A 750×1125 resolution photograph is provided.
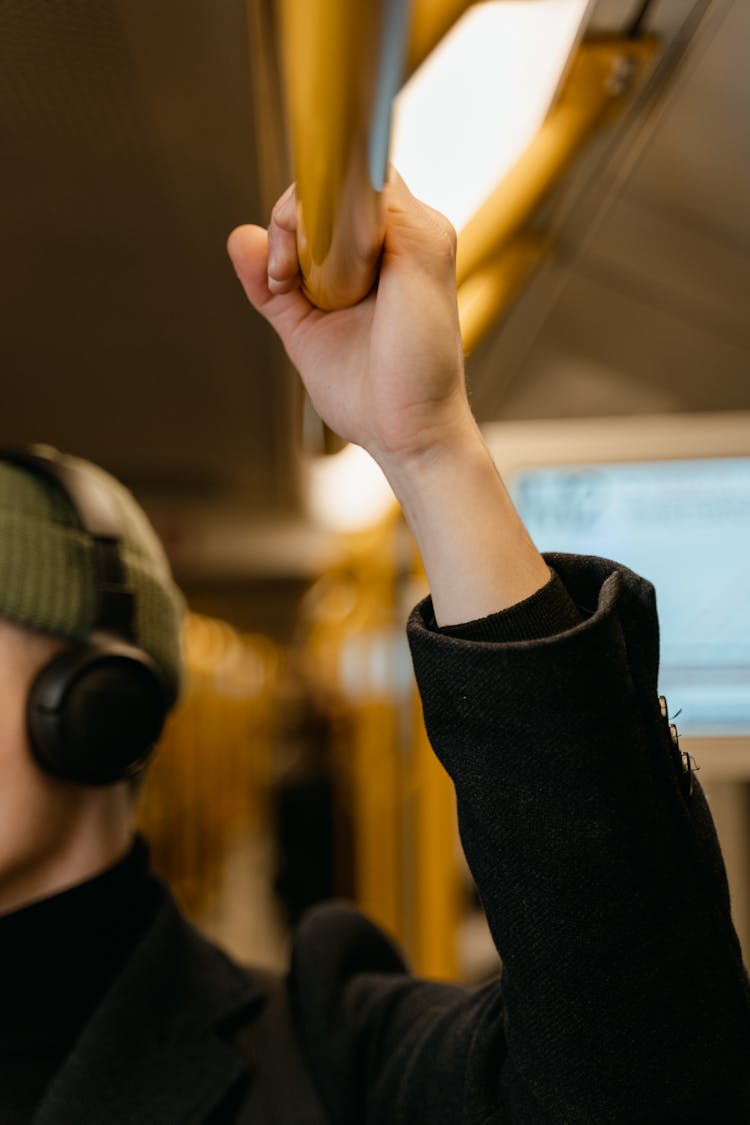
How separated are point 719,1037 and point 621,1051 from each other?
74mm

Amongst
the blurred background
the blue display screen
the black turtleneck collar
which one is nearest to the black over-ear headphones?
the black turtleneck collar

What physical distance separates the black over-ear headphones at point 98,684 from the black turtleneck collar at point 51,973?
6.4 inches

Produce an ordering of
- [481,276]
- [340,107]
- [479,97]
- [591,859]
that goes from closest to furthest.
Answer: [340,107]
[591,859]
[479,97]
[481,276]

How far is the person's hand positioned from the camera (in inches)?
30.5

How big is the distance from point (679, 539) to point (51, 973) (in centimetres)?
112

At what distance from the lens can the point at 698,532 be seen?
1.75 meters

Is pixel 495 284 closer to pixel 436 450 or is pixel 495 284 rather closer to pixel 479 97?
pixel 479 97

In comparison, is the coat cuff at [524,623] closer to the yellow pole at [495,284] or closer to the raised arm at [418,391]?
the raised arm at [418,391]

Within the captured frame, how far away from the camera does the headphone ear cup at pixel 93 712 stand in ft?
4.02

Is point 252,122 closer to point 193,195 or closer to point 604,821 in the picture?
point 193,195

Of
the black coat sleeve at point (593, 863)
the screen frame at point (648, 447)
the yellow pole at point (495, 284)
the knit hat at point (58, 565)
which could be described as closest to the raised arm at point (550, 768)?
the black coat sleeve at point (593, 863)

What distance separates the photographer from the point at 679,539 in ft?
5.79

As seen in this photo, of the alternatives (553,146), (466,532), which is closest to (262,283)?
(466,532)

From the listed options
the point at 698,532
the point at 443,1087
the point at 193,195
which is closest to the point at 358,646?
the point at 193,195
